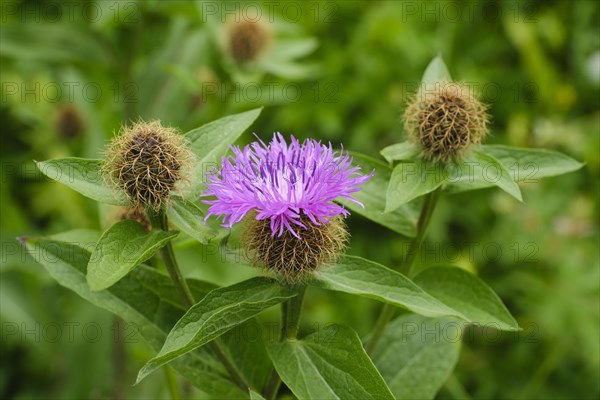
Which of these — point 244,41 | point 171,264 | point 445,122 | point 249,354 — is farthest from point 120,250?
point 244,41

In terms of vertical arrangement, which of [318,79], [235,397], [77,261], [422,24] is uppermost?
[422,24]

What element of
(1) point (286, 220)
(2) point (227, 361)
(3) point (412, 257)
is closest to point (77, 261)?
(2) point (227, 361)

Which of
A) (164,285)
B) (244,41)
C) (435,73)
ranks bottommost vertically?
(164,285)

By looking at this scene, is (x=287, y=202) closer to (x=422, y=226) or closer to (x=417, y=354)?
(x=422, y=226)

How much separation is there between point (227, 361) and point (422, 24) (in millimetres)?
3203

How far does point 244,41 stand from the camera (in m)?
3.24

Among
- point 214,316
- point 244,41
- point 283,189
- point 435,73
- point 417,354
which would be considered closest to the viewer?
point 214,316

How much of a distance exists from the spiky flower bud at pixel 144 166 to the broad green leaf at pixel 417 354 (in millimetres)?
818

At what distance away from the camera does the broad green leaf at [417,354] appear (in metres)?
1.95

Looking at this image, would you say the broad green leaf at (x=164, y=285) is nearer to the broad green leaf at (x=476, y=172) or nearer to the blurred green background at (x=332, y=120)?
the broad green leaf at (x=476, y=172)

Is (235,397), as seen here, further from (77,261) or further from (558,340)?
(558,340)

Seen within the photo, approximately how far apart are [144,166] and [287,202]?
0.30m

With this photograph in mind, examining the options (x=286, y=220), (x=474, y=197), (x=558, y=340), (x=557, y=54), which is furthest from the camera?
(x=557, y=54)

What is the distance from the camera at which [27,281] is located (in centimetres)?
333
